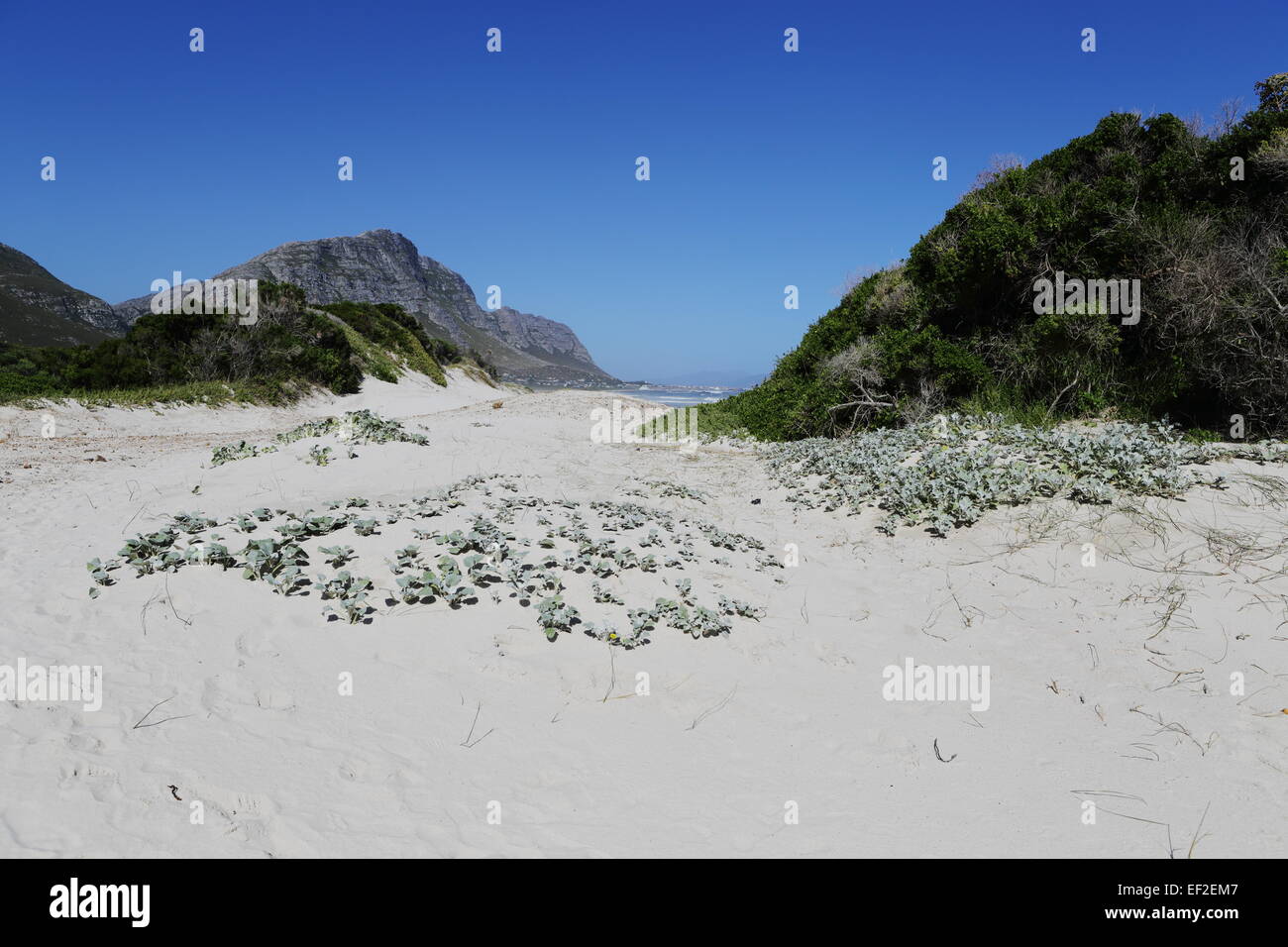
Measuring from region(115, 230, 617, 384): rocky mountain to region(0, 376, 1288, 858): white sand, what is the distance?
263 feet

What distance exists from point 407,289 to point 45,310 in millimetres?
71566

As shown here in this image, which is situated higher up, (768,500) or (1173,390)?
(1173,390)

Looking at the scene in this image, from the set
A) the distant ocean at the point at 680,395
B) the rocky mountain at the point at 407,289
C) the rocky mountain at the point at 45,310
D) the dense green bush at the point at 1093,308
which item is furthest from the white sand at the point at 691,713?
the rocky mountain at the point at 407,289

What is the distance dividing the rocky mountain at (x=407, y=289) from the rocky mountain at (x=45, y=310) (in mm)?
10849

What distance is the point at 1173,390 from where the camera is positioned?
10.2 meters

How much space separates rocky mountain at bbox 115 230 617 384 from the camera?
4173 inches

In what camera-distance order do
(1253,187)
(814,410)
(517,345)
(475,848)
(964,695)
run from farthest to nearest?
(517,345), (814,410), (1253,187), (964,695), (475,848)

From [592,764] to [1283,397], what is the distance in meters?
11.2

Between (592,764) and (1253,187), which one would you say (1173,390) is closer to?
(1253,187)

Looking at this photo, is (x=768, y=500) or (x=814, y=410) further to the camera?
(x=814, y=410)

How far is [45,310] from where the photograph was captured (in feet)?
224

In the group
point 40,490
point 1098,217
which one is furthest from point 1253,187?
point 40,490

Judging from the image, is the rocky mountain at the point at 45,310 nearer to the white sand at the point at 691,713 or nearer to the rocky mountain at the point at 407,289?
the rocky mountain at the point at 407,289
